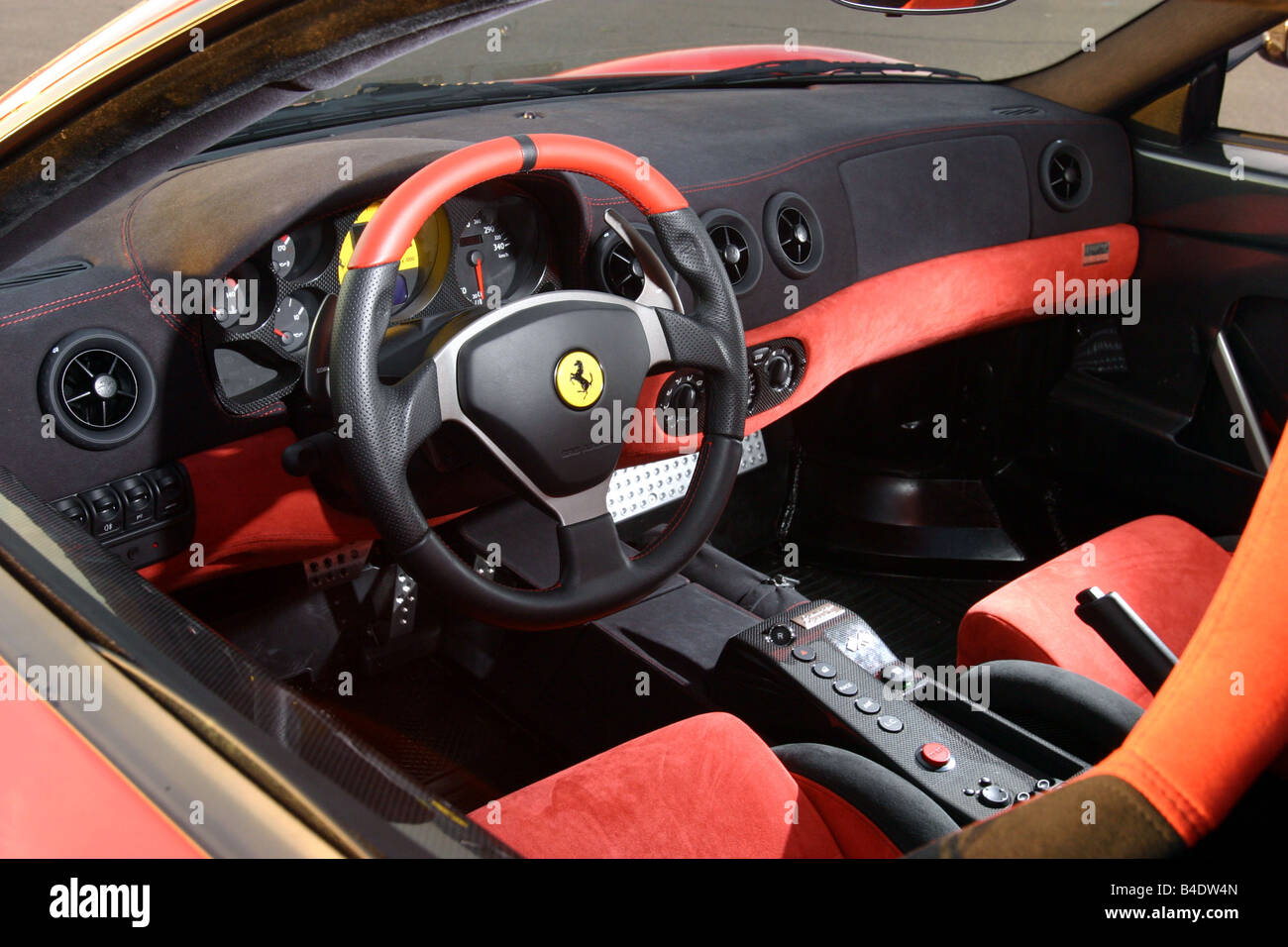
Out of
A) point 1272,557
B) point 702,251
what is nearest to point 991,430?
point 702,251

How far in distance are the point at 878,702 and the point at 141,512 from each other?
1.05 meters

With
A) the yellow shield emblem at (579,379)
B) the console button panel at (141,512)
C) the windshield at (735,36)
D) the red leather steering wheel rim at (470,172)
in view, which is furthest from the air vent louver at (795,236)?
the console button panel at (141,512)

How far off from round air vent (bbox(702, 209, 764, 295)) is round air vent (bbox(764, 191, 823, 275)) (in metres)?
0.05

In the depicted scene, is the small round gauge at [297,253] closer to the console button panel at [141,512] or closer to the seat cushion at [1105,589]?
the console button panel at [141,512]

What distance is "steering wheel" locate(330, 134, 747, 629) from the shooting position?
131 cm

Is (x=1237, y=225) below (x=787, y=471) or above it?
above

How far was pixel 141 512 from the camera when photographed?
1.52 meters

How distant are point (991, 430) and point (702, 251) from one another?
4.86 ft

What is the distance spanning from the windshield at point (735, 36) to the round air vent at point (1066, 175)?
29cm

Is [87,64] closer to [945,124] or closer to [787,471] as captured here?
[945,124]

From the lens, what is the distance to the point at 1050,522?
276 centimetres
